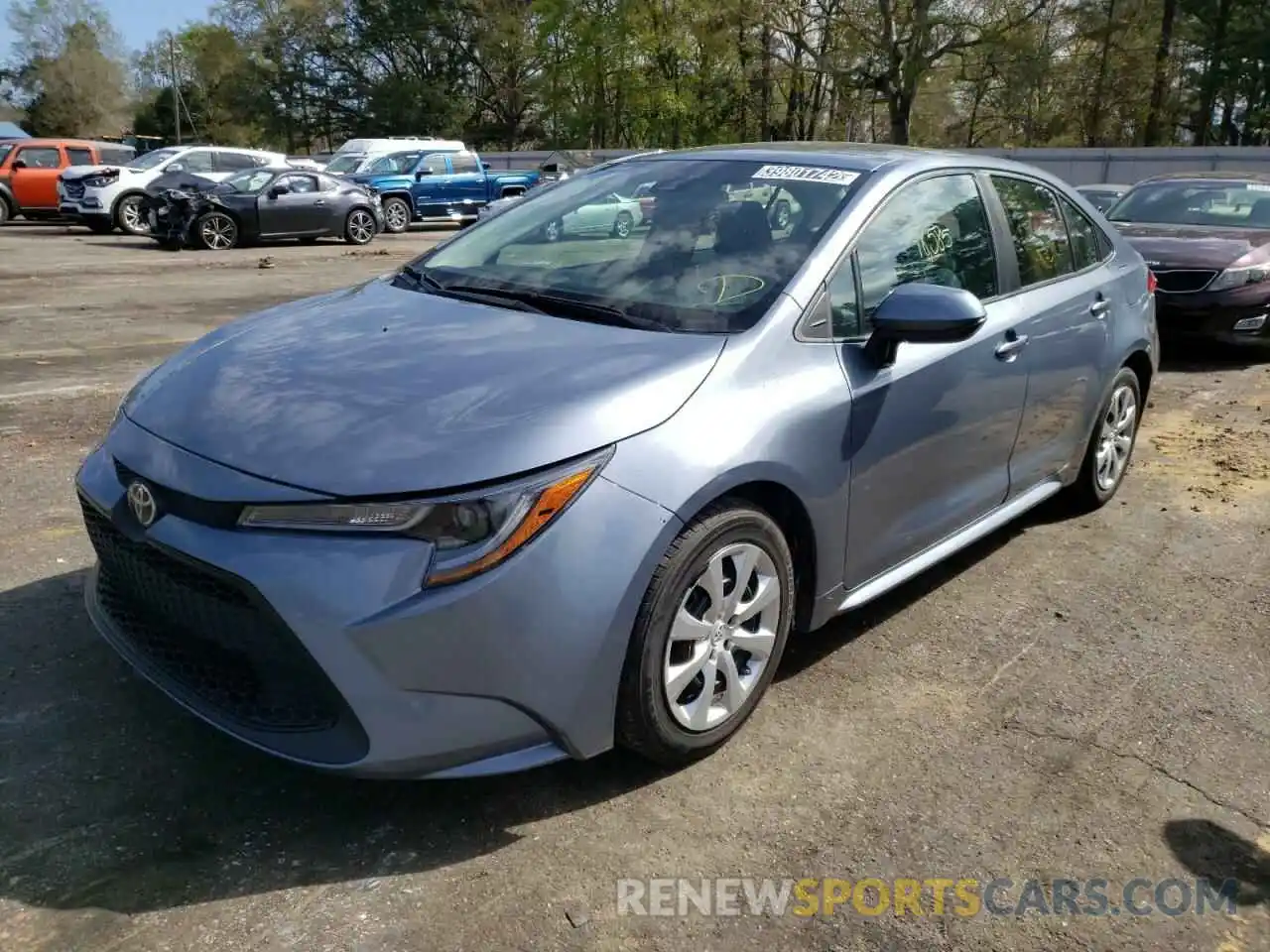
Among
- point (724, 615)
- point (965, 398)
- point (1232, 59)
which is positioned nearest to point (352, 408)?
point (724, 615)

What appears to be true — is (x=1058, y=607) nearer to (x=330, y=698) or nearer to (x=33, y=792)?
(x=330, y=698)

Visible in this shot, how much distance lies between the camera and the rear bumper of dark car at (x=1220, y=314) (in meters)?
8.64

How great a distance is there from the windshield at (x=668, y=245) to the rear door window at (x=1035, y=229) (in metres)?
0.93

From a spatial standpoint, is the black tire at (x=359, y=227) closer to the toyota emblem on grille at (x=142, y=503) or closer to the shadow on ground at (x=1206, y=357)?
the shadow on ground at (x=1206, y=357)

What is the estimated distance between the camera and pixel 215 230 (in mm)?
18281

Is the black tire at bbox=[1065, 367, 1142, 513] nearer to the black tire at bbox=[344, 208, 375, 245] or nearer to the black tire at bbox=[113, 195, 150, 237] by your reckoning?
the black tire at bbox=[344, 208, 375, 245]

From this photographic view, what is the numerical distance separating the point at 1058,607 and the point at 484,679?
8.60 ft

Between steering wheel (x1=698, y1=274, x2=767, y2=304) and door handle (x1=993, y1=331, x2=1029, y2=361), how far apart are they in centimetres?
112

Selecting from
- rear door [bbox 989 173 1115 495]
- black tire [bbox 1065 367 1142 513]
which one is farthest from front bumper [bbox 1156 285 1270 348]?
rear door [bbox 989 173 1115 495]

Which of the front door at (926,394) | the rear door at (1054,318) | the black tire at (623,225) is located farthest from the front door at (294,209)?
the front door at (926,394)

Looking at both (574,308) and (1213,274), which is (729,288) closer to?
(574,308)

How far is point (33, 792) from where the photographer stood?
2.80 metres

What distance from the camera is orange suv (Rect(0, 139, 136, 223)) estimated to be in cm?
2286

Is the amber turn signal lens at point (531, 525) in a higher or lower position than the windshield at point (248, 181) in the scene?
lower
